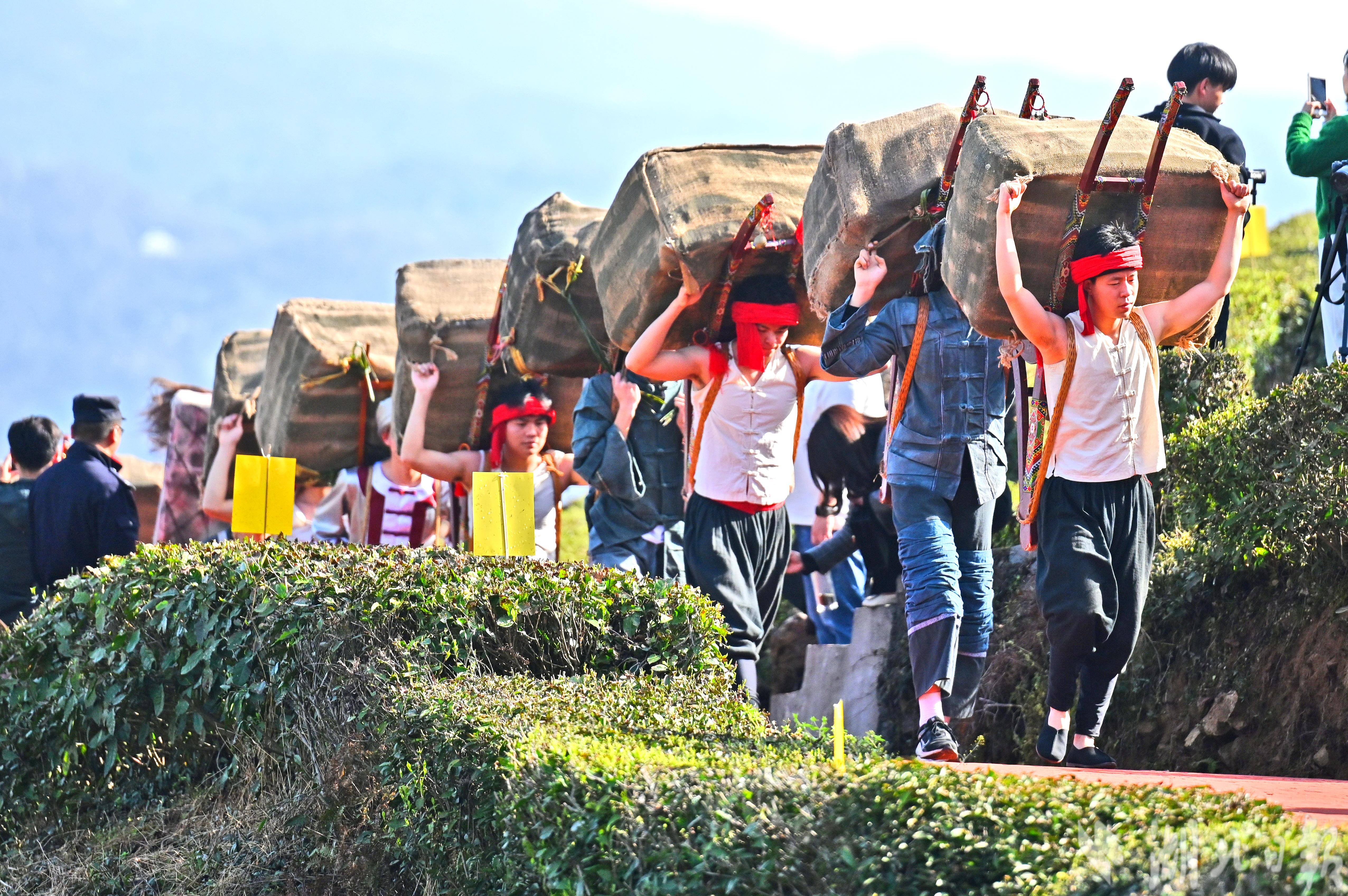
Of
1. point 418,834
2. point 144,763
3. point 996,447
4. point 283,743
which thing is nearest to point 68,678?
point 144,763

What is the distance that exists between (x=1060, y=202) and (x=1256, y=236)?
5276mm

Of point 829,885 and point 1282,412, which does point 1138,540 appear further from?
point 829,885

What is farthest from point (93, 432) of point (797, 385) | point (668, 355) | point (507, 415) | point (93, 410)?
point (797, 385)

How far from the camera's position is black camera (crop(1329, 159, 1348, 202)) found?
285 inches

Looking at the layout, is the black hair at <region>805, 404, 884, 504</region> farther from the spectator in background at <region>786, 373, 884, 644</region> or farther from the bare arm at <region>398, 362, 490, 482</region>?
the bare arm at <region>398, 362, 490, 482</region>

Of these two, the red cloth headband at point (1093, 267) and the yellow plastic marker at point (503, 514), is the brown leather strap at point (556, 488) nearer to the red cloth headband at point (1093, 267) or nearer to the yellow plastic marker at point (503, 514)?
the yellow plastic marker at point (503, 514)

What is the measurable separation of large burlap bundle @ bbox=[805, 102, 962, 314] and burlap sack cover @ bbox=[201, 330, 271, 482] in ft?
18.4

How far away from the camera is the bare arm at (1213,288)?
5543mm

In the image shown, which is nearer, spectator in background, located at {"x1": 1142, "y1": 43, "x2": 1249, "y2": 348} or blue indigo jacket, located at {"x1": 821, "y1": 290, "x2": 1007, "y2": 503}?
blue indigo jacket, located at {"x1": 821, "y1": 290, "x2": 1007, "y2": 503}

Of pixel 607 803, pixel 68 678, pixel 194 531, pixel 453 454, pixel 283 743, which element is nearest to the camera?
pixel 607 803

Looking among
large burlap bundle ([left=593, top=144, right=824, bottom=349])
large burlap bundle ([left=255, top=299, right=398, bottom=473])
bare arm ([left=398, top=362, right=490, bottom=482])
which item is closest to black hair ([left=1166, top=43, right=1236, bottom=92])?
large burlap bundle ([left=593, top=144, right=824, bottom=349])

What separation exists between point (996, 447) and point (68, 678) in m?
3.74

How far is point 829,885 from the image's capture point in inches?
123

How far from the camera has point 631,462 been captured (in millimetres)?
7980
